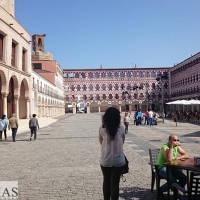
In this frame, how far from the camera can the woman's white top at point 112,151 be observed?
16.2ft

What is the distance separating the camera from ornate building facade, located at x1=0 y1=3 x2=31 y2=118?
3191 cm

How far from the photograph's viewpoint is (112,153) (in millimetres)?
4953

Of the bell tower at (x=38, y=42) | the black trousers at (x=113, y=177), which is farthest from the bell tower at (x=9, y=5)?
the bell tower at (x=38, y=42)

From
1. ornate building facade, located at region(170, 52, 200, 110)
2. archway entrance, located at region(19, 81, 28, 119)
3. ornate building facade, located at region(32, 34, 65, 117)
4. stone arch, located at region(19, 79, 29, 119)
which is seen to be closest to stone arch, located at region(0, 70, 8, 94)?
stone arch, located at region(19, 79, 29, 119)

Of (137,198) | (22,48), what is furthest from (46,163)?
(22,48)

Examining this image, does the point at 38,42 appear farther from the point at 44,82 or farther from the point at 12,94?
the point at 12,94

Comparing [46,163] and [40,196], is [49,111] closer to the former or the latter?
[46,163]

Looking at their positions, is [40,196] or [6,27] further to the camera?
[6,27]

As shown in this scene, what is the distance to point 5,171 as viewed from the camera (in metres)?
8.83

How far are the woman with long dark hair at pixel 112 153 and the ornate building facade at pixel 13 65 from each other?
89.9 feet

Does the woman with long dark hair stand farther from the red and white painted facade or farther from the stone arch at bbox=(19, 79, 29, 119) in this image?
the red and white painted facade

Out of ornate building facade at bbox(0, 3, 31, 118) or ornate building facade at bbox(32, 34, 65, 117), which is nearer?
ornate building facade at bbox(0, 3, 31, 118)

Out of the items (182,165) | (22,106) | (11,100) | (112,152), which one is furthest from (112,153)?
(22,106)

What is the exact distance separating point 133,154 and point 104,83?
80.8 meters
